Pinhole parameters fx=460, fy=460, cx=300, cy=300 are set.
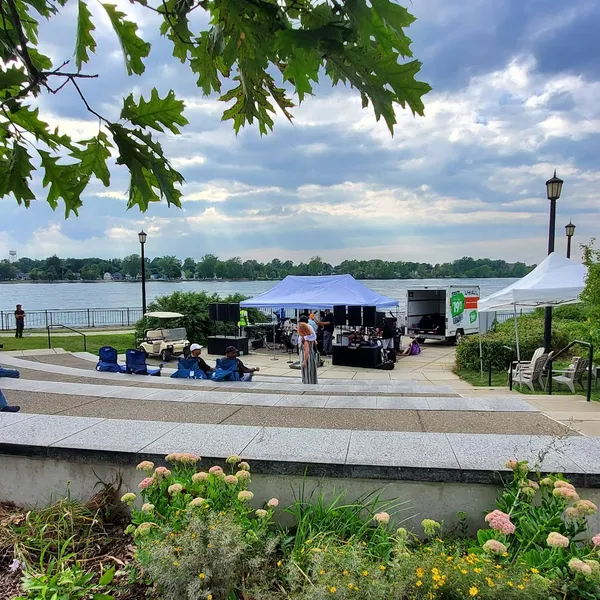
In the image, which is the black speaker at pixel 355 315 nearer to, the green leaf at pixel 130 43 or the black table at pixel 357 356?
the black table at pixel 357 356

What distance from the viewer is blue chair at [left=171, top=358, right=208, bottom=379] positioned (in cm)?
1009

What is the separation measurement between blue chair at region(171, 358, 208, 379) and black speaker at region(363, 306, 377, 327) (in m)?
7.82

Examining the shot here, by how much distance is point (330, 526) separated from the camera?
100 inches

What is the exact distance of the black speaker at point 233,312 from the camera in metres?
18.0

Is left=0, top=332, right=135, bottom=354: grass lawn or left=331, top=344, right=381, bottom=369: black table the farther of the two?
left=0, top=332, right=135, bottom=354: grass lawn

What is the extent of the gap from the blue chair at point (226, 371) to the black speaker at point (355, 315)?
7734 mm

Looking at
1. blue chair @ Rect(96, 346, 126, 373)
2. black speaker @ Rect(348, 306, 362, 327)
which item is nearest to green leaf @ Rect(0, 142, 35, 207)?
blue chair @ Rect(96, 346, 126, 373)

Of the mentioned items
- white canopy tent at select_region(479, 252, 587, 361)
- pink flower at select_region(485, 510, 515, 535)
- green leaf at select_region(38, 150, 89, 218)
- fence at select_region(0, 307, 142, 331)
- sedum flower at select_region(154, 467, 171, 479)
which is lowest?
fence at select_region(0, 307, 142, 331)

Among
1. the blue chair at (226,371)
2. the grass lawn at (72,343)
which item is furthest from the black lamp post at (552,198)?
the grass lawn at (72,343)

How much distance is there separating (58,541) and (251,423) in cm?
231

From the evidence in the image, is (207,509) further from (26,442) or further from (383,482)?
(26,442)

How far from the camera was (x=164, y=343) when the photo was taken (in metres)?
17.5

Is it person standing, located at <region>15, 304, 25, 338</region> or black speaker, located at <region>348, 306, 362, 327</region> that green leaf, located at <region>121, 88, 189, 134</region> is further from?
person standing, located at <region>15, 304, 25, 338</region>

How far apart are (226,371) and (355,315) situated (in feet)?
26.7
